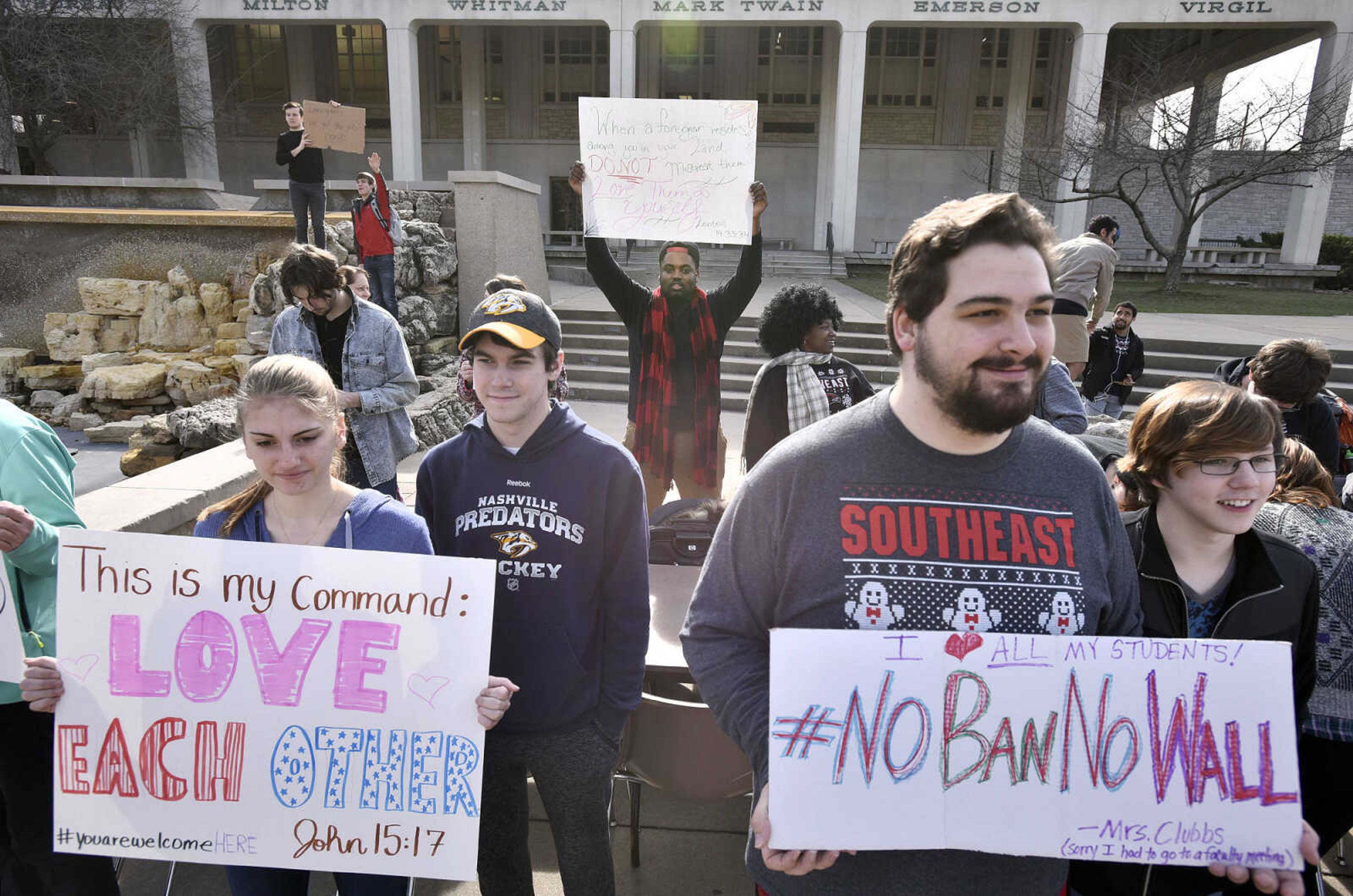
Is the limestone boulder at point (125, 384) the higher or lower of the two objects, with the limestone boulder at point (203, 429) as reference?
lower

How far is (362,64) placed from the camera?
28.0 meters

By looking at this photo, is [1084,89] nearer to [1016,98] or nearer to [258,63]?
[1016,98]

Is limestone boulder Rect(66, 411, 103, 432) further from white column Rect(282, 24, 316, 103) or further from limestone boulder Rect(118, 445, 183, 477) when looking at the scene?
white column Rect(282, 24, 316, 103)

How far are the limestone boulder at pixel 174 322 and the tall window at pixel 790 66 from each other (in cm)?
2122

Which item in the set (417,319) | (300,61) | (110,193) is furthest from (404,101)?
(417,319)

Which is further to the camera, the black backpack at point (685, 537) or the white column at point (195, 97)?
the white column at point (195, 97)

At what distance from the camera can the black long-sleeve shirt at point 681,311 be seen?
3947 millimetres

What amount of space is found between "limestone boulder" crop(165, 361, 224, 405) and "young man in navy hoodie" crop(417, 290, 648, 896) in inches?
383

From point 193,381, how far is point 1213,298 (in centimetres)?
2039

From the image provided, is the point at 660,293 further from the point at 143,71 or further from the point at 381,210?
the point at 143,71

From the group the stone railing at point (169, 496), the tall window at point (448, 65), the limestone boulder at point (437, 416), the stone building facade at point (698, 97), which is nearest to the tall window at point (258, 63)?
the stone building facade at point (698, 97)

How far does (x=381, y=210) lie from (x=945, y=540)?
8.26 meters

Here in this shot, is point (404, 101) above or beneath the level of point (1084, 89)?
beneath

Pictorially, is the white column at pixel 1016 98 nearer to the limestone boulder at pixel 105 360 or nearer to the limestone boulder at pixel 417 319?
the limestone boulder at pixel 417 319
